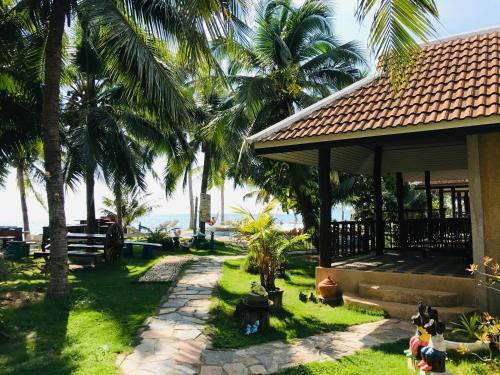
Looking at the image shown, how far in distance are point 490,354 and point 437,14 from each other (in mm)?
3497

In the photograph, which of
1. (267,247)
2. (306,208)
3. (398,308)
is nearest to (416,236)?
(306,208)

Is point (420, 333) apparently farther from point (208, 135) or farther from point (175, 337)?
point (208, 135)

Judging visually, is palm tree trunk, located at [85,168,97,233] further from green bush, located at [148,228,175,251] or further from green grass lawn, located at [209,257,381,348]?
green grass lawn, located at [209,257,381,348]

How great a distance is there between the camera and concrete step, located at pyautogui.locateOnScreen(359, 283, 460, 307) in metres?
6.39

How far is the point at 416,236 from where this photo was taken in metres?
10.9

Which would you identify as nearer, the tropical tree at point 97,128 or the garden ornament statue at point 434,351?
the garden ornament statue at point 434,351

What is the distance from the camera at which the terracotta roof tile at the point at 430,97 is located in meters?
6.24

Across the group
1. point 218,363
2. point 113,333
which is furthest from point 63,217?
point 218,363

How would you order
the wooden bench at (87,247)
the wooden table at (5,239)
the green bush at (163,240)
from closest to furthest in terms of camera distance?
the wooden bench at (87,247) < the wooden table at (5,239) < the green bush at (163,240)

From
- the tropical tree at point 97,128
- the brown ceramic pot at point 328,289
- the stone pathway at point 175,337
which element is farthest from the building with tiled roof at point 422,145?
the tropical tree at point 97,128

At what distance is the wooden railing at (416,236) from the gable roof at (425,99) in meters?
2.86

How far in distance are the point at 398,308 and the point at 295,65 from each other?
9.41 meters

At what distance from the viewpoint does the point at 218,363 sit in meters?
4.56

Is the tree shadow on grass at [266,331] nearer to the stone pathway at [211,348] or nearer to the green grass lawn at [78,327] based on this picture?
the stone pathway at [211,348]
